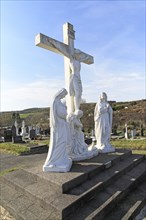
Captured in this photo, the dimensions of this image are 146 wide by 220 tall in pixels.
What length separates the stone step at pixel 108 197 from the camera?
144 inches

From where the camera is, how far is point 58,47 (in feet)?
20.1

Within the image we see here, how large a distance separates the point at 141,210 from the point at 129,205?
0.27 m

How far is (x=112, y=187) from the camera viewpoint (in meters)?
4.73

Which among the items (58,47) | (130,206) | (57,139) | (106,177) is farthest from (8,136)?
(130,206)

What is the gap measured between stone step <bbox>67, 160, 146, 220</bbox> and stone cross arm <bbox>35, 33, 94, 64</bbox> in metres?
3.93

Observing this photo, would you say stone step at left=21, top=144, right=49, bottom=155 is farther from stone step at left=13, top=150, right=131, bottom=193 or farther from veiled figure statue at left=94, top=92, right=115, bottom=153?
stone step at left=13, top=150, right=131, bottom=193

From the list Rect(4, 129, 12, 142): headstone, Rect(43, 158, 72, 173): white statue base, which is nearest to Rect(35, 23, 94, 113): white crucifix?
Rect(43, 158, 72, 173): white statue base

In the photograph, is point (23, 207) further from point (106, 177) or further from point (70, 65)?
point (70, 65)

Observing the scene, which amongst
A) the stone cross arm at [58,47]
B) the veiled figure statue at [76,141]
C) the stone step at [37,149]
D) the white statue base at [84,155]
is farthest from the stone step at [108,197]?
the stone step at [37,149]

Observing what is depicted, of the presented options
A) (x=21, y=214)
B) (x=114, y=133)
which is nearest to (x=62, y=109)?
(x=21, y=214)

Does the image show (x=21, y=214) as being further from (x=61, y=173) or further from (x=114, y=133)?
(x=114, y=133)

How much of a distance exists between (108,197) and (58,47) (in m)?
4.26

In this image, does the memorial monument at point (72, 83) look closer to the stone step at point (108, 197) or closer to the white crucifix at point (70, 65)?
the white crucifix at point (70, 65)

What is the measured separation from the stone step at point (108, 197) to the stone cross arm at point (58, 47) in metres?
3.93
